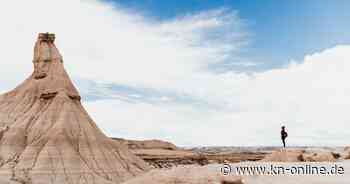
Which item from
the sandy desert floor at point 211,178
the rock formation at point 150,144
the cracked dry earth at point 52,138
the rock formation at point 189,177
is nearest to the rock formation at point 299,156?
the sandy desert floor at point 211,178

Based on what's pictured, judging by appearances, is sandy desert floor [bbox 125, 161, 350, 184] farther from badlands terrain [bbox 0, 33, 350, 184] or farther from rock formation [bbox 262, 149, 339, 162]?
badlands terrain [bbox 0, 33, 350, 184]

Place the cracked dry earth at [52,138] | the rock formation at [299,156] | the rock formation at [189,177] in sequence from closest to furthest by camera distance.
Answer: the rock formation at [189,177], the rock formation at [299,156], the cracked dry earth at [52,138]

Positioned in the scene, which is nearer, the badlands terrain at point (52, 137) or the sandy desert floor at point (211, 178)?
the sandy desert floor at point (211, 178)

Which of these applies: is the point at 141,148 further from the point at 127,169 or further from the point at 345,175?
the point at 345,175

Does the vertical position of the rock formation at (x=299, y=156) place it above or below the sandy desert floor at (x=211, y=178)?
above

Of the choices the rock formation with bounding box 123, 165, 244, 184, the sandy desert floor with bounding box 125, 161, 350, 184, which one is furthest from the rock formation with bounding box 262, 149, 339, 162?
the rock formation with bounding box 123, 165, 244, 184

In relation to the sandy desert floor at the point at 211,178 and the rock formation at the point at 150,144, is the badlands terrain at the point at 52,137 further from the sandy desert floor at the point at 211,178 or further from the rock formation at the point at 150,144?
the rock formation at the point at 150,144

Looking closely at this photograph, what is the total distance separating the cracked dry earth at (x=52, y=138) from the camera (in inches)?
2955

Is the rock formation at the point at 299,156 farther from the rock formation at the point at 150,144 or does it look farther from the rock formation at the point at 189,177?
the rock formation at the point at 150,144

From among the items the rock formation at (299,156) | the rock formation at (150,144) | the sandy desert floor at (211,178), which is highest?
the rock formation at (150,144)

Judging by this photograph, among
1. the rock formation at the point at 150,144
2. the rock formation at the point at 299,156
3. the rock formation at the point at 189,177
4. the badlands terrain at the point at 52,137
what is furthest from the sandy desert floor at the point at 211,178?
the rock formation at the point at 150,144

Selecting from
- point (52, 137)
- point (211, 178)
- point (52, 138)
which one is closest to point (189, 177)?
point (211, 178)

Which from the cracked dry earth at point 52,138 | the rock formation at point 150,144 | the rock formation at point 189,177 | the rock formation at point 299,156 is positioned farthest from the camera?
the rock formation at point 150,144

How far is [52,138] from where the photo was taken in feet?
260
